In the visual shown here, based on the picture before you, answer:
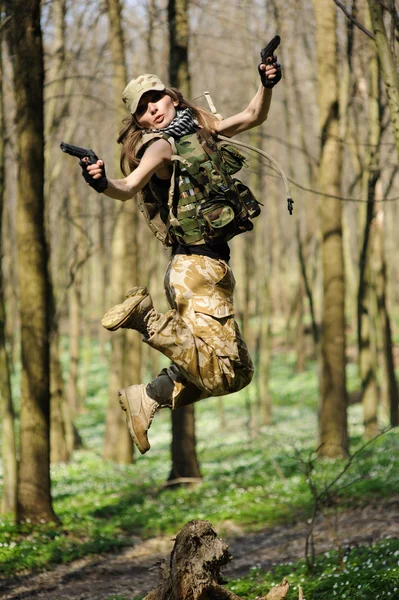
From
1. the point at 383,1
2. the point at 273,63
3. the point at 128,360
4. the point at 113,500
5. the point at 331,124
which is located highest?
the point at 331,124

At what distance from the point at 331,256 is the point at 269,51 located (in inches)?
332

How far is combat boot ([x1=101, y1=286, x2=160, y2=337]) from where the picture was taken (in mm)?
4777

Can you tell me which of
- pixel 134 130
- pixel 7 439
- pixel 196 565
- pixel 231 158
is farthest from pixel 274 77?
pixel 7 439

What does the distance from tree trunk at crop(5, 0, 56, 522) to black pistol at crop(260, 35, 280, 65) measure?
16.3 feet

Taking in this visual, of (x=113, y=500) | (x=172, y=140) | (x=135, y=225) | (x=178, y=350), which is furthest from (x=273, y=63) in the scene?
(x=135, y=225)

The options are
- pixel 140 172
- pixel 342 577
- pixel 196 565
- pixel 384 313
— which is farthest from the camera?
pixel 384 313

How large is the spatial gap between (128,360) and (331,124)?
25.7 feet

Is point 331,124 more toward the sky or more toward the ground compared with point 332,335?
more toward the sky

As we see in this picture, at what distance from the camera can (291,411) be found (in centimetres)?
2495

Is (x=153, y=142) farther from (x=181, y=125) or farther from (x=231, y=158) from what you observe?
(x=231, y=158)

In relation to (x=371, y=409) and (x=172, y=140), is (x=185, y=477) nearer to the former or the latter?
(x=371, y=409)

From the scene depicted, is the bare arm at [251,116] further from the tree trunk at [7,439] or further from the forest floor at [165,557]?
the tree trunk at [7,439]

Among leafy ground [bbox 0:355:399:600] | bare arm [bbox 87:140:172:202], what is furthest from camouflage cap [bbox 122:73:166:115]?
leafy ground [bbox 0:355:399:600]

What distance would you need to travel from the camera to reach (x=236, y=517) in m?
10.7
